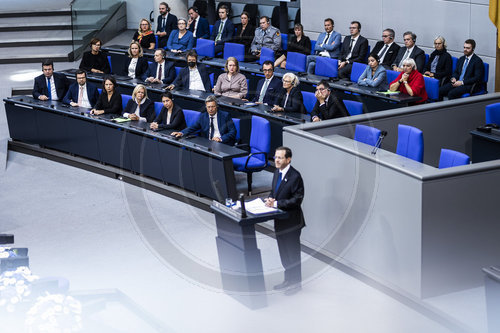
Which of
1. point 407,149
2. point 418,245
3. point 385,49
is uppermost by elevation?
point 385,49

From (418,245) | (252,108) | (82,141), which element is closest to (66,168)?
(82,141)

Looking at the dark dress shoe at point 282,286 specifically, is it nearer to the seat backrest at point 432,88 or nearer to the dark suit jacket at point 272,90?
the dark suit jacket at point 272,90

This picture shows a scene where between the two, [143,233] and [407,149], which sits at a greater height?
[407,149]

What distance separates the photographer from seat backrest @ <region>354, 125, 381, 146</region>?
8422 mm

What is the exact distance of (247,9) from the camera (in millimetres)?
17062

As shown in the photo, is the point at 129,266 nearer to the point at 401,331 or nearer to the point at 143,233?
the point at 143,233

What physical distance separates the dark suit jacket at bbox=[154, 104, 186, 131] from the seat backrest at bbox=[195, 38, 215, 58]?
416 cm

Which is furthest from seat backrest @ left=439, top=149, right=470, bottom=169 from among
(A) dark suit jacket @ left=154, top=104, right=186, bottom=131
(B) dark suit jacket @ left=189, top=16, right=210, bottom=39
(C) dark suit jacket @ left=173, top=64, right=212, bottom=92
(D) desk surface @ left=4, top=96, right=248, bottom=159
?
(B) dark suit jacket @ left=189, top=16, right=210, bottom=39

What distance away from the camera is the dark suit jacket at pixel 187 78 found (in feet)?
40.7

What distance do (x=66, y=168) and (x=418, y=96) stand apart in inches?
195

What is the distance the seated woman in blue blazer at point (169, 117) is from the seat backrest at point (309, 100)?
1677mm

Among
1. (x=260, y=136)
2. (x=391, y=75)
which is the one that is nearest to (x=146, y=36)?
(x=391, y=75)

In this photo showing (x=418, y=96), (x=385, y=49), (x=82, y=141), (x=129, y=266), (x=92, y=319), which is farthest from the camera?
(x=385, y=49)

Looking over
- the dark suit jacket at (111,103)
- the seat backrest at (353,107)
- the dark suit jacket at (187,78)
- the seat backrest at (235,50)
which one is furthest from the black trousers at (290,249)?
the seat backrest at (235,50)
